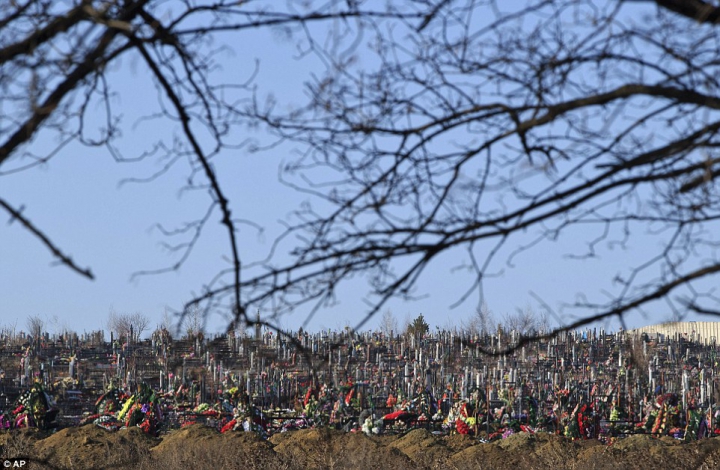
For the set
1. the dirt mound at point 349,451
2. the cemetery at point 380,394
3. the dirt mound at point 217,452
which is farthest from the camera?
the cemetery at point 380,394

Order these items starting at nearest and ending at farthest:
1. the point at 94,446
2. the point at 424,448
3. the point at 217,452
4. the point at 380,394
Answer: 1. the point at 217,452
2. the point at 424,448
3. the point at 94,446
4. the point at 380,394

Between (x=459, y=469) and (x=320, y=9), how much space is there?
11267 mm

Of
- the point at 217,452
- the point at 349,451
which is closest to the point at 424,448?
the point at 349,451

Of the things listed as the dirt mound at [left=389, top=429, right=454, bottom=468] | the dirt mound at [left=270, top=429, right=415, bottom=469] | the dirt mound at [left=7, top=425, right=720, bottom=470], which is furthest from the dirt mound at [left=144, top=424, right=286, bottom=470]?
the dirt mound at [left=389, top=429, right=454, bottom=468]

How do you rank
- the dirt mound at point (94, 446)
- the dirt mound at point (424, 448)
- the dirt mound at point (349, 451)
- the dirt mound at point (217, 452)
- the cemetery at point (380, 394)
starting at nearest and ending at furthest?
the dirt mound at point (349, 451) < the dirt mound at point (217, 452) < the dirt mound at point (424, 448) < the dirt mound at point (94, 446) < the cemetery at point (380, 394)

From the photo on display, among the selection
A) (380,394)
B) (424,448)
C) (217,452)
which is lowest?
(217,452)

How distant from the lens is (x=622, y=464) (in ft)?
44.2

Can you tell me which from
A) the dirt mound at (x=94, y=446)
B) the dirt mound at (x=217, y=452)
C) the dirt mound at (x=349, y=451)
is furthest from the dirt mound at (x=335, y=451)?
the dirt mound at (x=94, y=446)

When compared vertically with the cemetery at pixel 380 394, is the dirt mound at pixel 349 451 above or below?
below

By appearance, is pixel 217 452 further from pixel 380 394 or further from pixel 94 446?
pixel 380 394

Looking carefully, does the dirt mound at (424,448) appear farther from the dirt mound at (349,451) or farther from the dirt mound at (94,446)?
the dirt mound at (94,446)

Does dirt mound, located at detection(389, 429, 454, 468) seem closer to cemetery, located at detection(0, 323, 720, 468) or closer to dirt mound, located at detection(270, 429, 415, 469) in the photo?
cemetery, located at detection(0, 323, 720, 468)

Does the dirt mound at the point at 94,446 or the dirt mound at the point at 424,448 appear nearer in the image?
the dirt mound at the point at 424,448

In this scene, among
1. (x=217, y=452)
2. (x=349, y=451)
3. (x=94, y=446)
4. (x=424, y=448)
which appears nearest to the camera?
(x=349, y=451)
